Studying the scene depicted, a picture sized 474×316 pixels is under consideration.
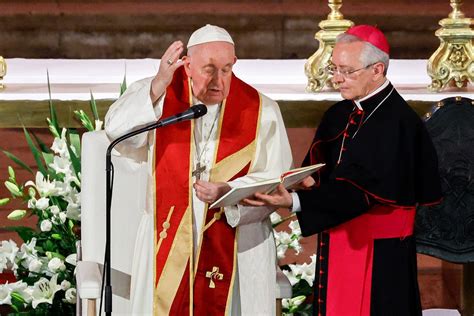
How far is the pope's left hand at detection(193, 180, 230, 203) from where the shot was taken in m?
5.16

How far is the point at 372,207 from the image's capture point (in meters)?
5.48

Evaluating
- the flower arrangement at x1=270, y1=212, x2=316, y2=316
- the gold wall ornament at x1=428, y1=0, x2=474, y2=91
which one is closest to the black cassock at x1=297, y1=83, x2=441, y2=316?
the flower arrangement at x1=270, y1=212, x2=316, y2=316

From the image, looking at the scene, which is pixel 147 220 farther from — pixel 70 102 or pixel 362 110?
pixel 70 102

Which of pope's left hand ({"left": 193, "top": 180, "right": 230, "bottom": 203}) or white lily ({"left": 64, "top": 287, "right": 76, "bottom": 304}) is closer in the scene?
pope's left hand ({"left": 193, "top": 180, "right": 230, "bottom": 203})

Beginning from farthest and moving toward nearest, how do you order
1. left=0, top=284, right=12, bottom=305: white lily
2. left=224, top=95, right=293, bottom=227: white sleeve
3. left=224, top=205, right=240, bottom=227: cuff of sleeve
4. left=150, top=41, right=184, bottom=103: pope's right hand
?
1. left=0, top=284, right=12, bottom=305: white lily
2. left=224, top=95, right=293, bottom=227: white sleeve
3. left=224, top=205, right=240, bottom=227: cuff of sleeve
4. left=150, top=41, right=184, bottom=103: pope's right hand

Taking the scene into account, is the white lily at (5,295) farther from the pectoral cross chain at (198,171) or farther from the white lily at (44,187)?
the pectoral cross chain at (198,171)

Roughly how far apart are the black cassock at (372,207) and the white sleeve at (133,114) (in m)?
0.67

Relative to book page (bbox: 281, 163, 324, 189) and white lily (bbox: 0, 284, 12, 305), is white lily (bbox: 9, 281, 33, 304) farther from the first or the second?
book page (bbox: 281, 163, 324, 189)

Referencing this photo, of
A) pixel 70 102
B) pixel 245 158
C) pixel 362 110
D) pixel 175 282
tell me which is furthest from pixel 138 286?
pixel 70 102

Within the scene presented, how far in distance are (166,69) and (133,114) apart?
26cm

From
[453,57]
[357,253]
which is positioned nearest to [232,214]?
[357,253]

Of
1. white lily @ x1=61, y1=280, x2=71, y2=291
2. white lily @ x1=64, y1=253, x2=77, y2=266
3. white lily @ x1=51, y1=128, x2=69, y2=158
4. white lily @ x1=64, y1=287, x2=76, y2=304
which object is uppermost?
white lily @ x1=51, y1=128, x2=69, y2=158

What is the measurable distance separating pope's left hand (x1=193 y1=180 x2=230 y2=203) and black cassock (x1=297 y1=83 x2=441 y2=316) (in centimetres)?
41

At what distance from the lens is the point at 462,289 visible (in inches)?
280
